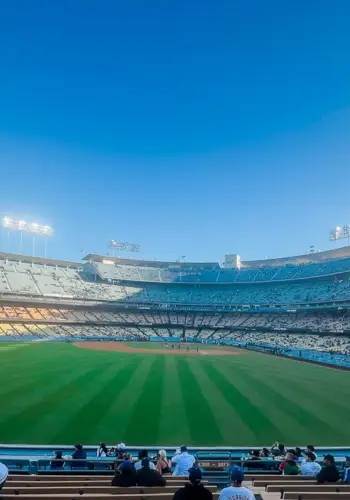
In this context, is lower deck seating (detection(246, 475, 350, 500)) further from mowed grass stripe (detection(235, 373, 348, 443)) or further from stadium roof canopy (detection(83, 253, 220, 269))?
stadium roof canopy (detection(83, 253, 220, 269))

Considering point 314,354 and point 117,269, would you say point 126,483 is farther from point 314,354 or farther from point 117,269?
point 117,269

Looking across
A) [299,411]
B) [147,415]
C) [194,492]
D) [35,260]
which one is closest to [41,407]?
[147,415]

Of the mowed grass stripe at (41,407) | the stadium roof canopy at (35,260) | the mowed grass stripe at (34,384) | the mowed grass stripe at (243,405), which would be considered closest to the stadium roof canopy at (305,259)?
the stadium roof canopy at (35,260)

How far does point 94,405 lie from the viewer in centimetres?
2055

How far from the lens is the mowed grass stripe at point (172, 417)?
52.3 feet

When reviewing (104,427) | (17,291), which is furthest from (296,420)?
(17,291)

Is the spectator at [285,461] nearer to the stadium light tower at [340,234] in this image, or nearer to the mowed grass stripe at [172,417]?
the mowed grass stripe at [172,417]

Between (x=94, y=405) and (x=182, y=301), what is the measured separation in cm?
7314

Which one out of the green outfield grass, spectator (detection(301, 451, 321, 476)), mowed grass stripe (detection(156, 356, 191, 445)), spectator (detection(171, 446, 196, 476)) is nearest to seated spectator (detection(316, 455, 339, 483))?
spectator (detection(301, 451, 321, 476))

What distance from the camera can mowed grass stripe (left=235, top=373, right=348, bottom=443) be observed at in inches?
666

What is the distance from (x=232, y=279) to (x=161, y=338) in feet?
124

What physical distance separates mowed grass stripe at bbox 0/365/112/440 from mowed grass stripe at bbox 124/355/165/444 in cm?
486

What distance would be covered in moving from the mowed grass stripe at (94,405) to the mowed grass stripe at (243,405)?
7485 millimetres

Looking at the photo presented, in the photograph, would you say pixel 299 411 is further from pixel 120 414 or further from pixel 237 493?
pixel 237 493
